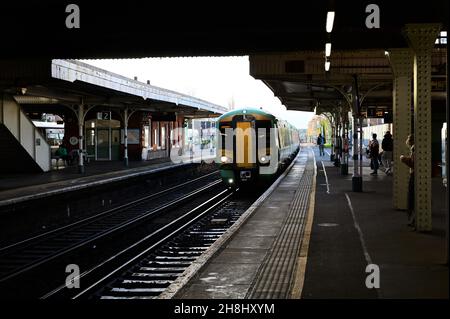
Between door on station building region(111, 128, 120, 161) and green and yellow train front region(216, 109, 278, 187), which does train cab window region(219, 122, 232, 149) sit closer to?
green and yellow train front region(216, 109, 278, 187)

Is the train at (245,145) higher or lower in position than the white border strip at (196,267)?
higher

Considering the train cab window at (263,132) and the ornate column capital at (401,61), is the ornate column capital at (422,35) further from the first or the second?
the train cab window at (263,132)

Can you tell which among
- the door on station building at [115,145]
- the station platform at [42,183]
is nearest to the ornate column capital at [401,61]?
the station platform at [42,183]

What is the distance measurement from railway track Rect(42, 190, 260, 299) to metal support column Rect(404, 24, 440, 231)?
3999 millimetres

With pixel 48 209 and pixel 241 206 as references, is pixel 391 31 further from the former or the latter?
pixel 48 209

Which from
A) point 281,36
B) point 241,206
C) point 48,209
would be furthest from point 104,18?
point 241,206

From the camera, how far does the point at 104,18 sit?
952cm

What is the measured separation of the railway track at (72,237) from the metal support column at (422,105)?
6388 millimetres

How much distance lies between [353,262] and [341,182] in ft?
40.0

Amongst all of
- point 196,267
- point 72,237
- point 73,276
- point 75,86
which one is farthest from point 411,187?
point 75,86

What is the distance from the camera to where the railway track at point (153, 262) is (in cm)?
764

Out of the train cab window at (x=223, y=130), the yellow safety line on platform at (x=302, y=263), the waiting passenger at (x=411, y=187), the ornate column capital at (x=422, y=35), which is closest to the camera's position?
the yellow safety line on platform at (x=302, y=263)

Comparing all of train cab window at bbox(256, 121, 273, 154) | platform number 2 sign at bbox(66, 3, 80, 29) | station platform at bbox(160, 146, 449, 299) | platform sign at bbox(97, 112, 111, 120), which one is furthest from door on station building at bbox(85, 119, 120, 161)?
platform number 2 sign at bbox(66, 3, 80, 29)

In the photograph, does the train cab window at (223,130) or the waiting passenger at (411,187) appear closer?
the waiting passenger at (411,187)
